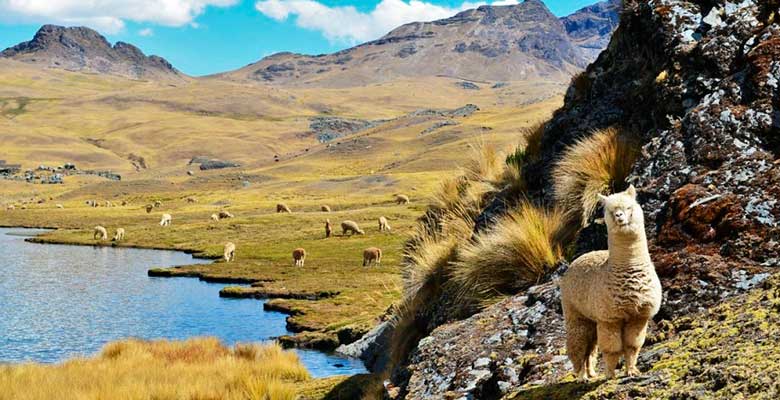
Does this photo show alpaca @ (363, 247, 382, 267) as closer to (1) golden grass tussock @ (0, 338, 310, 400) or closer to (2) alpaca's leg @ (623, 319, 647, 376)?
(1) golden grass tussock @ (0, 338, 310, 400)

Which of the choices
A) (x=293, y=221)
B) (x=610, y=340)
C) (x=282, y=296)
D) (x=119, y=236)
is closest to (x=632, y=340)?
(x=610, y=340)

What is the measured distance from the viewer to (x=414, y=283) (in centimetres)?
1479

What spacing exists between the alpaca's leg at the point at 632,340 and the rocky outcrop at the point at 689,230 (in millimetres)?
121

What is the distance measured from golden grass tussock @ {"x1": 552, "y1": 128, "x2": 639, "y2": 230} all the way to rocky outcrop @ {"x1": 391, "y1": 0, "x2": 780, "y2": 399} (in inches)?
17.5

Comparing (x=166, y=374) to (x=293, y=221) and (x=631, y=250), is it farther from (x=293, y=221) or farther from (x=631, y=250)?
(x=293, y=221)

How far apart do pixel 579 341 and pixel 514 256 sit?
4.42m

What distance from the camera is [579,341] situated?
21.1ft

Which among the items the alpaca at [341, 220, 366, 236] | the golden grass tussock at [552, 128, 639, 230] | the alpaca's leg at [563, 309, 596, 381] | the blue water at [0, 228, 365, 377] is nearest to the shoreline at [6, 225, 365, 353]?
the blue water at [0, 228, 365, 377]

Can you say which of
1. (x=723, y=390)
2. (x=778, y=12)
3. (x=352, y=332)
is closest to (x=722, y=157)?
(x=778, y=12)

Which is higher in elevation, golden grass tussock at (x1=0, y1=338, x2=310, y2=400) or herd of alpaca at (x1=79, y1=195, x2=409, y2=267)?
golden grass tussock at (x1=0, y1=338, x2=310, y2=400)

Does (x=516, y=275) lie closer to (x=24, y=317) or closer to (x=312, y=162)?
(x=24, y=317)

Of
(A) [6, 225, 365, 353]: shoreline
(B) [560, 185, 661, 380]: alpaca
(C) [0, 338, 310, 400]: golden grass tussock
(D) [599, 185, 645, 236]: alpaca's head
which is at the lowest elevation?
(A) [6, 225, 365, 353]: shoreline

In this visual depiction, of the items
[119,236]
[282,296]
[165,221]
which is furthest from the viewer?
[165,221]

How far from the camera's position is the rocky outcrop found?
608cm
